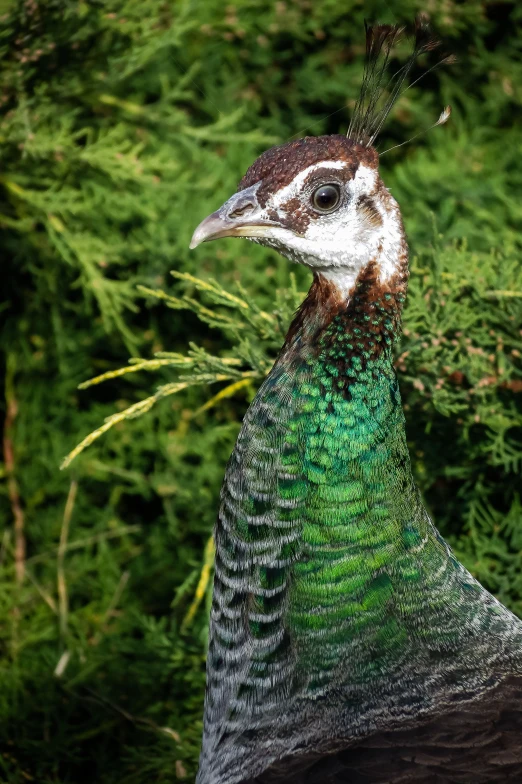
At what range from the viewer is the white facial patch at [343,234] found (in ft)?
6.57

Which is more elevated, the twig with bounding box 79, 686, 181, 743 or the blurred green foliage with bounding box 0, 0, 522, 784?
the blurred green foliage with bounding box 0, 0, 522, 784

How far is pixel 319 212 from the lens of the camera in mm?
2008

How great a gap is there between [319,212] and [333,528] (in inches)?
24.9

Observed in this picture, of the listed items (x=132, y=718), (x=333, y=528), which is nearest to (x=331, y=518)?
(x=333, y=528)

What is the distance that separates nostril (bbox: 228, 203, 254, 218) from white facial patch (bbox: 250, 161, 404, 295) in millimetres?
33

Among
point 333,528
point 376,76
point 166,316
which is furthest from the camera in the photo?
point 166,316

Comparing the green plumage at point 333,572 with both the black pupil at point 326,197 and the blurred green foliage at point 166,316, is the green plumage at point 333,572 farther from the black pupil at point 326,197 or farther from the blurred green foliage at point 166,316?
the blurred green foliage at point 166,316

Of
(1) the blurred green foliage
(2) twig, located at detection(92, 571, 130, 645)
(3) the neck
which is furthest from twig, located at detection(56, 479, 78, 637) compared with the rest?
(3) the neck

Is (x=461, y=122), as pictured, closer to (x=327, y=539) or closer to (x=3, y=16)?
(x=3, y=16)

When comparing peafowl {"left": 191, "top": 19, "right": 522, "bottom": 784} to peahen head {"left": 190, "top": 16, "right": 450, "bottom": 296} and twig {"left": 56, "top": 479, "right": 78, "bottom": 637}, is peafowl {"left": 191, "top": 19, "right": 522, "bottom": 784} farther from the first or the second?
twig {"left": 56, "top": 479, "right": 78, "bottom": 637}

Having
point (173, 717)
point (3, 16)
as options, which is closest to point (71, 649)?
point (173, 717)

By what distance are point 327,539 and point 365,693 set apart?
11.9 inches

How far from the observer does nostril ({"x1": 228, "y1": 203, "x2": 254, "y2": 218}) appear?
→ 79.1 inches

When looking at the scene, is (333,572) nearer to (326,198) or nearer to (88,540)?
(326,198)
